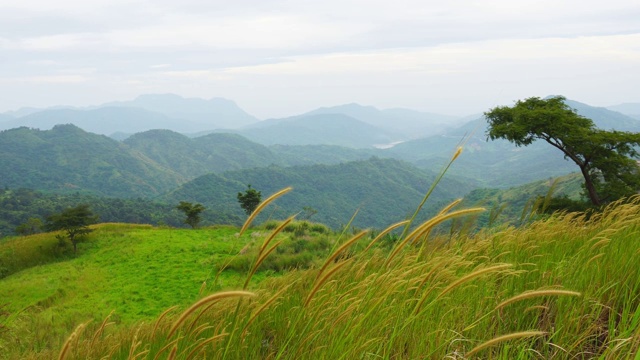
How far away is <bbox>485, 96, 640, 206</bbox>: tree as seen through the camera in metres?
24.3

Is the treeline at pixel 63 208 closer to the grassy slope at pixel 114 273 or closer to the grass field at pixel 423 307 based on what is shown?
the grassy slope at pixel 114 273

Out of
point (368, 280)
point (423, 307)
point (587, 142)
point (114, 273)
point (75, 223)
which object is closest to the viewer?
point (423, 307)

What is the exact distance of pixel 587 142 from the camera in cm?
2458

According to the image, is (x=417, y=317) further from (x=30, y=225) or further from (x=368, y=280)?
(x=30, y=225)

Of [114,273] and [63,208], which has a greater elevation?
[114,273]

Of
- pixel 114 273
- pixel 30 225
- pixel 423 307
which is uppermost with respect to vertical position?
pixel 423 307

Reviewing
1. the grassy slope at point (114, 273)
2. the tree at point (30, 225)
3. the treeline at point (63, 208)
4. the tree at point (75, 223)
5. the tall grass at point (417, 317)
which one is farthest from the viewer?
the treeline at point (63, 208)

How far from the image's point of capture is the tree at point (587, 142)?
79.9 feet

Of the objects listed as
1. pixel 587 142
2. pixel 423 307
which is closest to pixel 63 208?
pixel 587 142

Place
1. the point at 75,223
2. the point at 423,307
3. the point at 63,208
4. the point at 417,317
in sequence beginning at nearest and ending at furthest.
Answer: the point at 417,317 < the point at 423,307 < the point at 75,223 < the point at 63,208

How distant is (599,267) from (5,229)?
13539 cm

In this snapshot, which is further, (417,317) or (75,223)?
(75,223)

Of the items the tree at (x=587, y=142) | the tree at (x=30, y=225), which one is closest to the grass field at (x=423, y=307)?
the tree at (x=587, y=142)

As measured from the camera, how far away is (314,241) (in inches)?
806
